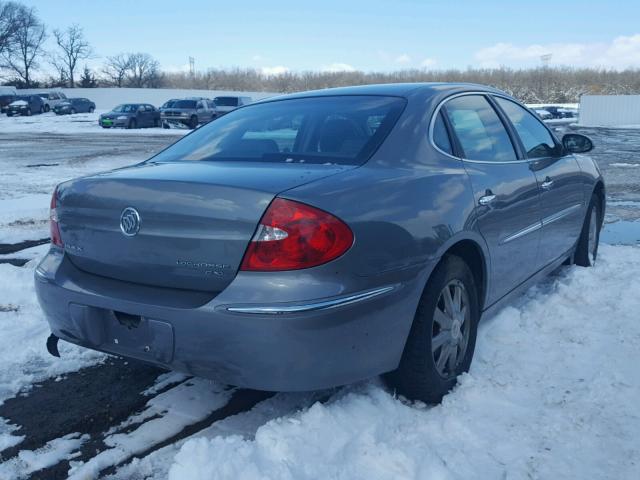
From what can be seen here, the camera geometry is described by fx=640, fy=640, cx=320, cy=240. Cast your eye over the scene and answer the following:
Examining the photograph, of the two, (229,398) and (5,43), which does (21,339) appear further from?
(5,43)

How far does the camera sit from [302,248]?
2387mm

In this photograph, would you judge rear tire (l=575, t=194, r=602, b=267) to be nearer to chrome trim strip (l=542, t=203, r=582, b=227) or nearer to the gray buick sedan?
chrome trim strip (l=542, t=203, r=582, b=227)

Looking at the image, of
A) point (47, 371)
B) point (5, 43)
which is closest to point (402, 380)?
point (47, 371)

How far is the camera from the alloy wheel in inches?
119

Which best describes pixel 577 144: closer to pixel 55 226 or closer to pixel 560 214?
pixel 560 214

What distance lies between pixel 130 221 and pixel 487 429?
5.74ft

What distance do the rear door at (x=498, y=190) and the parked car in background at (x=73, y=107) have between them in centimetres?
4896

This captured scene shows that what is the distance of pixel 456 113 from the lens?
355 centimetres

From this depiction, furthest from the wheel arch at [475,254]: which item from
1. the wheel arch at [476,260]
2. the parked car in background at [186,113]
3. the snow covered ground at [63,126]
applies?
the parked car in background at [186,113]

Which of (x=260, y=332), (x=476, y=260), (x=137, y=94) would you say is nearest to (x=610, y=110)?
(x=476, y=260)

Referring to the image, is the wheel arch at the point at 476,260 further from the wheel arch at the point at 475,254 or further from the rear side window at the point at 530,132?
the rear side window at the point at 530,132

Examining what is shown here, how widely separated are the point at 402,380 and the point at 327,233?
0.91 meters

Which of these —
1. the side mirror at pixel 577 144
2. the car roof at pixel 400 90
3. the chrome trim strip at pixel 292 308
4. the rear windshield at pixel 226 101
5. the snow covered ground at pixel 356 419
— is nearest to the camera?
the chrome trim strip at pixel 292 308

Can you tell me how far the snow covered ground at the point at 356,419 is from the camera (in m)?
2.45
